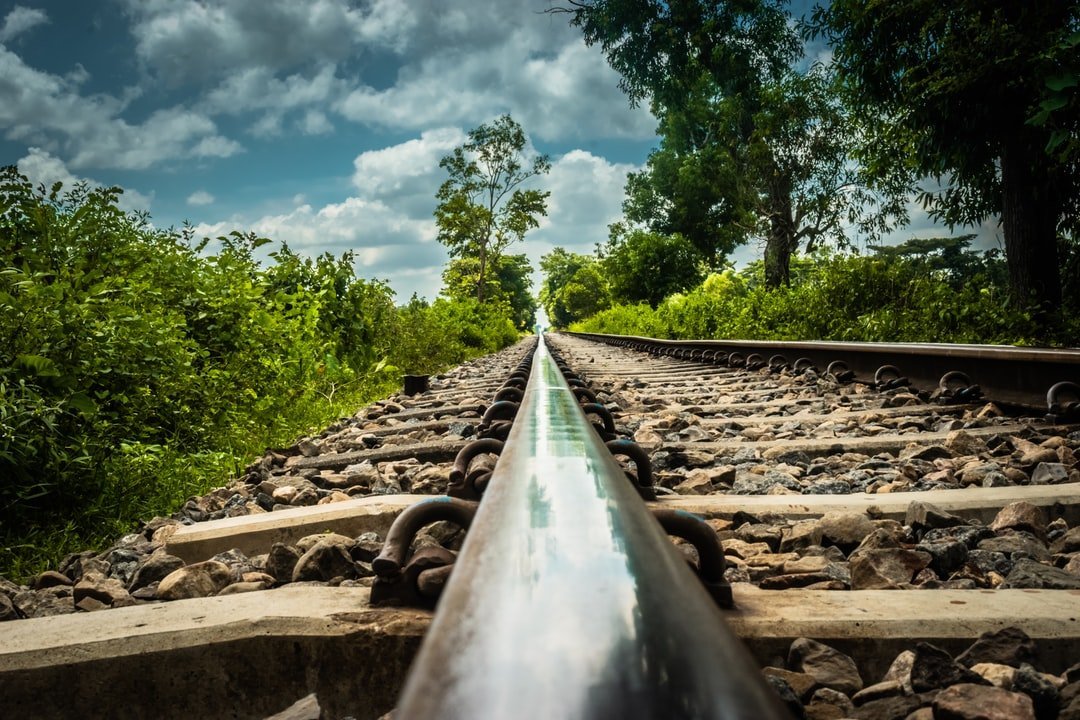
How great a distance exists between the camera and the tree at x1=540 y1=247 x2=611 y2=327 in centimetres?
8421

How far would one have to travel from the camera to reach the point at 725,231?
3406 cm

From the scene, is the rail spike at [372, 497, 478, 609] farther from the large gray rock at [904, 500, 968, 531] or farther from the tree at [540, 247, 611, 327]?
the tree at [540, 247, 611, 327]

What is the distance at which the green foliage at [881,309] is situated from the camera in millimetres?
7465

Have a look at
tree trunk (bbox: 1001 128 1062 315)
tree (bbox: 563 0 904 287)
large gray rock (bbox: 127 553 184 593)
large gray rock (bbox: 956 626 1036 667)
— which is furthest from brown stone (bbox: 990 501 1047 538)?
tree (bbox: 563 0 904 287)

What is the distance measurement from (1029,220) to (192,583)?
1003 cm

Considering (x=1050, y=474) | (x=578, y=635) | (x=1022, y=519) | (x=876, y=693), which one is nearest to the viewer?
(x=578, y=635)

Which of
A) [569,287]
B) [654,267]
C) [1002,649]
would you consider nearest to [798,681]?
[1002,649]

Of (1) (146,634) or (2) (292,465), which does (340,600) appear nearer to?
(1) (146,634)

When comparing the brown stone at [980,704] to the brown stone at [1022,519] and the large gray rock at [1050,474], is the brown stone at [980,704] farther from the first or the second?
the large gray rock at [1050,474]

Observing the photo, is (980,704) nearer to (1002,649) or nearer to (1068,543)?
(1002,649)

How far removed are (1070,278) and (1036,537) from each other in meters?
9.24

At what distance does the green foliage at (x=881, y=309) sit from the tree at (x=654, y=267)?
16831mm

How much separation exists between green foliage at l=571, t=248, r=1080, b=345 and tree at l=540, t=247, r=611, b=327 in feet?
186

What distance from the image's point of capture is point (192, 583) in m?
1.42
